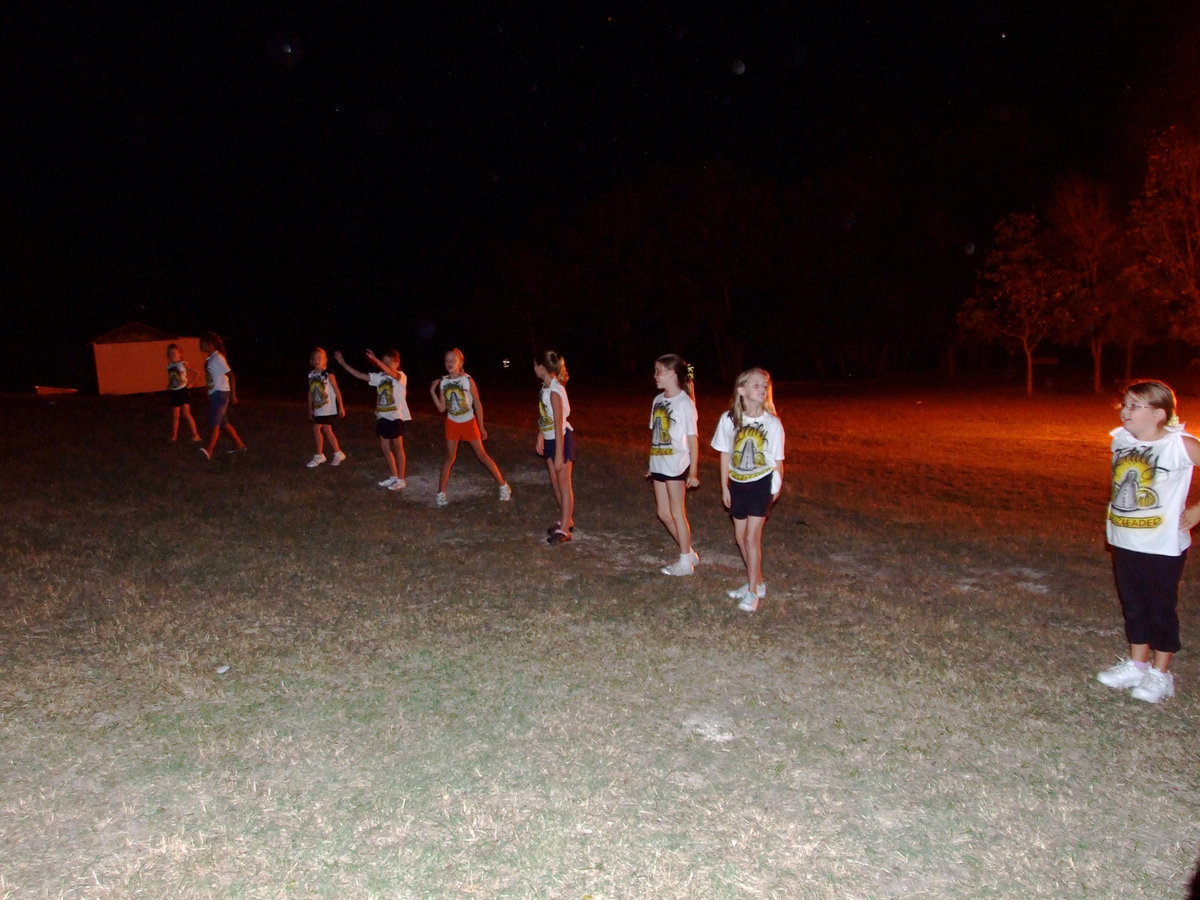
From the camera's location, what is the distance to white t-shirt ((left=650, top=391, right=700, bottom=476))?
6.79 metres

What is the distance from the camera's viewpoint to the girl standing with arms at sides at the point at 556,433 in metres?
8.22

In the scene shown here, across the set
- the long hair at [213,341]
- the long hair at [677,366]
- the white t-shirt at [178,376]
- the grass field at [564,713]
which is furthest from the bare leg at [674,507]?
the white t-shirt at [178,376]

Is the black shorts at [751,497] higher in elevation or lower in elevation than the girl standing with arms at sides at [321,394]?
lower

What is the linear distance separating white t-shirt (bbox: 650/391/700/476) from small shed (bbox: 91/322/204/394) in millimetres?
28730

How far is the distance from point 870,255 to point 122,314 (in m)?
38.9

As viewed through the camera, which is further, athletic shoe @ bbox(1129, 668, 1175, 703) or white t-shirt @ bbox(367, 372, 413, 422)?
white t-shirt @ bbox(367, 372, 413, 422)

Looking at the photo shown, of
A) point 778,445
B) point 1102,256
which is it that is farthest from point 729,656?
point 1102,256

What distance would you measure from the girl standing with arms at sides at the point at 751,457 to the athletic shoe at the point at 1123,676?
229 cm

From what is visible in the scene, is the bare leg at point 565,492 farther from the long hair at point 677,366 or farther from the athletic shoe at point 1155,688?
the athletic shoe at point 1155,688

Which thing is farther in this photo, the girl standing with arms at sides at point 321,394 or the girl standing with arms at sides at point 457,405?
the girl standing with arms at sides at point 321,394

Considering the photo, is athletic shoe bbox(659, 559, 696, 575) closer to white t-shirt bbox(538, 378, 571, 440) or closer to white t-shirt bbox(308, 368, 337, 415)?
white t-shirt bbox(538, 378, 571, 440)

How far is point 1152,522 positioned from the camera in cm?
466

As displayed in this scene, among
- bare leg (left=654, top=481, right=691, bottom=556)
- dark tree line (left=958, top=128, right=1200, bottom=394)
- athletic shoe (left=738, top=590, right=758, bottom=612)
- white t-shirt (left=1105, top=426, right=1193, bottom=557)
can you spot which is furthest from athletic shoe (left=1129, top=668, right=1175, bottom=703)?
dark tree line (left=958, top=128, right=1200, bottom=394)

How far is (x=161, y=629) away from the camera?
577cm
